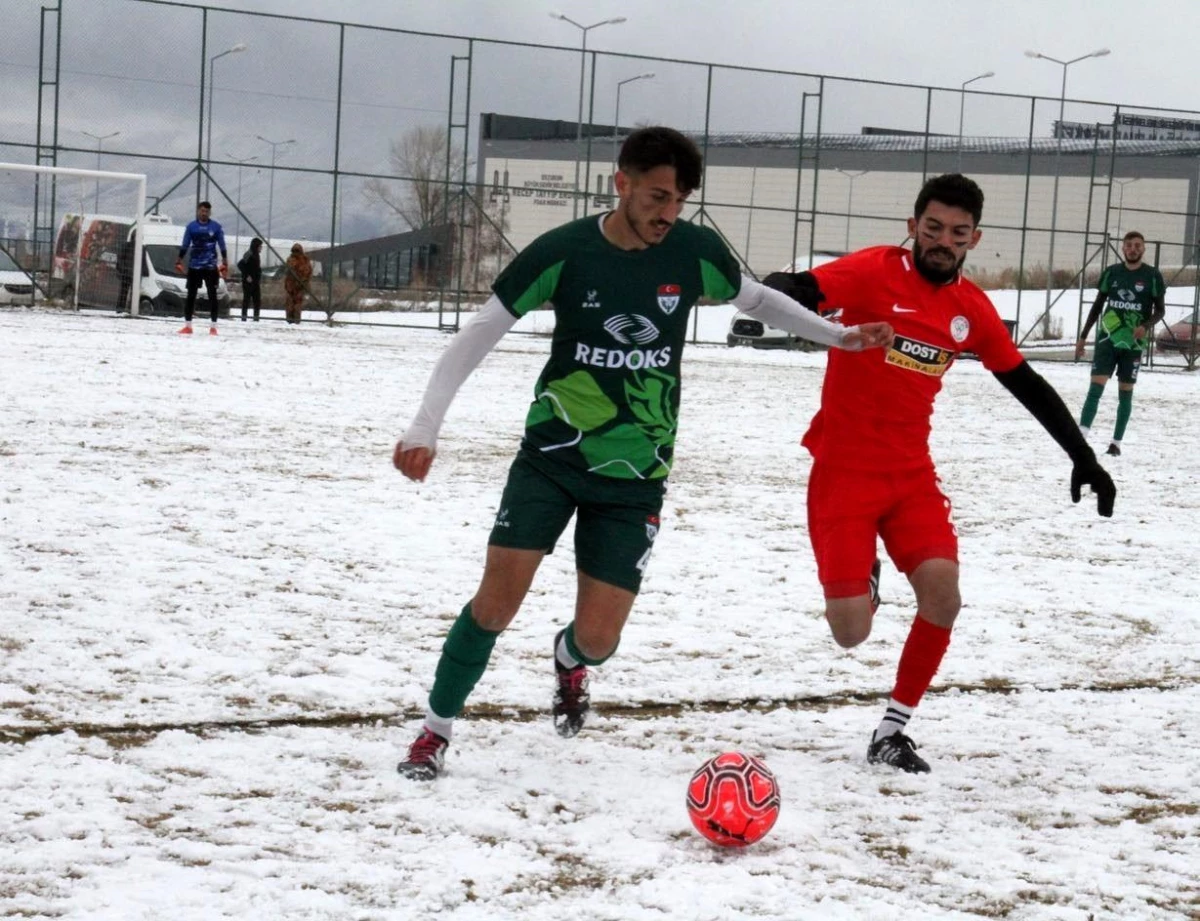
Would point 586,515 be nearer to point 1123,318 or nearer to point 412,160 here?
point 1123,318

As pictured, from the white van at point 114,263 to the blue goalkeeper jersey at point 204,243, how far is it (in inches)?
116

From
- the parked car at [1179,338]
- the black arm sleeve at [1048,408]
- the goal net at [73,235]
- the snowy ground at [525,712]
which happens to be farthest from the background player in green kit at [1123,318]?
the parked car at [1179,338]

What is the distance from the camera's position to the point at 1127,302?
1316cm

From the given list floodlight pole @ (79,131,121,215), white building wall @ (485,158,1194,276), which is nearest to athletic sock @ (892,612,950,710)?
floodlight pole @ (79,131,121,215)

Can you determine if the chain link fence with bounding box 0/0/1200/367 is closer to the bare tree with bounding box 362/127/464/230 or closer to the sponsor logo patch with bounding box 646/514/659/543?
the bare tree with bounding box 362/127/464/230

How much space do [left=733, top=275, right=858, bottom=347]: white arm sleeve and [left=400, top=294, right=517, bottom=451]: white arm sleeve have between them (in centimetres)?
78

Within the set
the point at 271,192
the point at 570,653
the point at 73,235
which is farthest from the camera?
the point at 271,192

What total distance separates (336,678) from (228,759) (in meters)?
0.88

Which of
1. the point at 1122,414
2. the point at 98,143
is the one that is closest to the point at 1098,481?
the point at 1122,414

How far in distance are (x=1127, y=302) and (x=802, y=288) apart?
9.39m

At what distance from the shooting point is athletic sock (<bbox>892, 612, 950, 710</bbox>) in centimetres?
457

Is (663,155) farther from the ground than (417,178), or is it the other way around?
(417,178)

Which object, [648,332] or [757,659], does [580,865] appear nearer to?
[648,332]

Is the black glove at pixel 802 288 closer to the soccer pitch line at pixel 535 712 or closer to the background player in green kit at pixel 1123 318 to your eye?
the soccer pitch line at pixel 535 712
